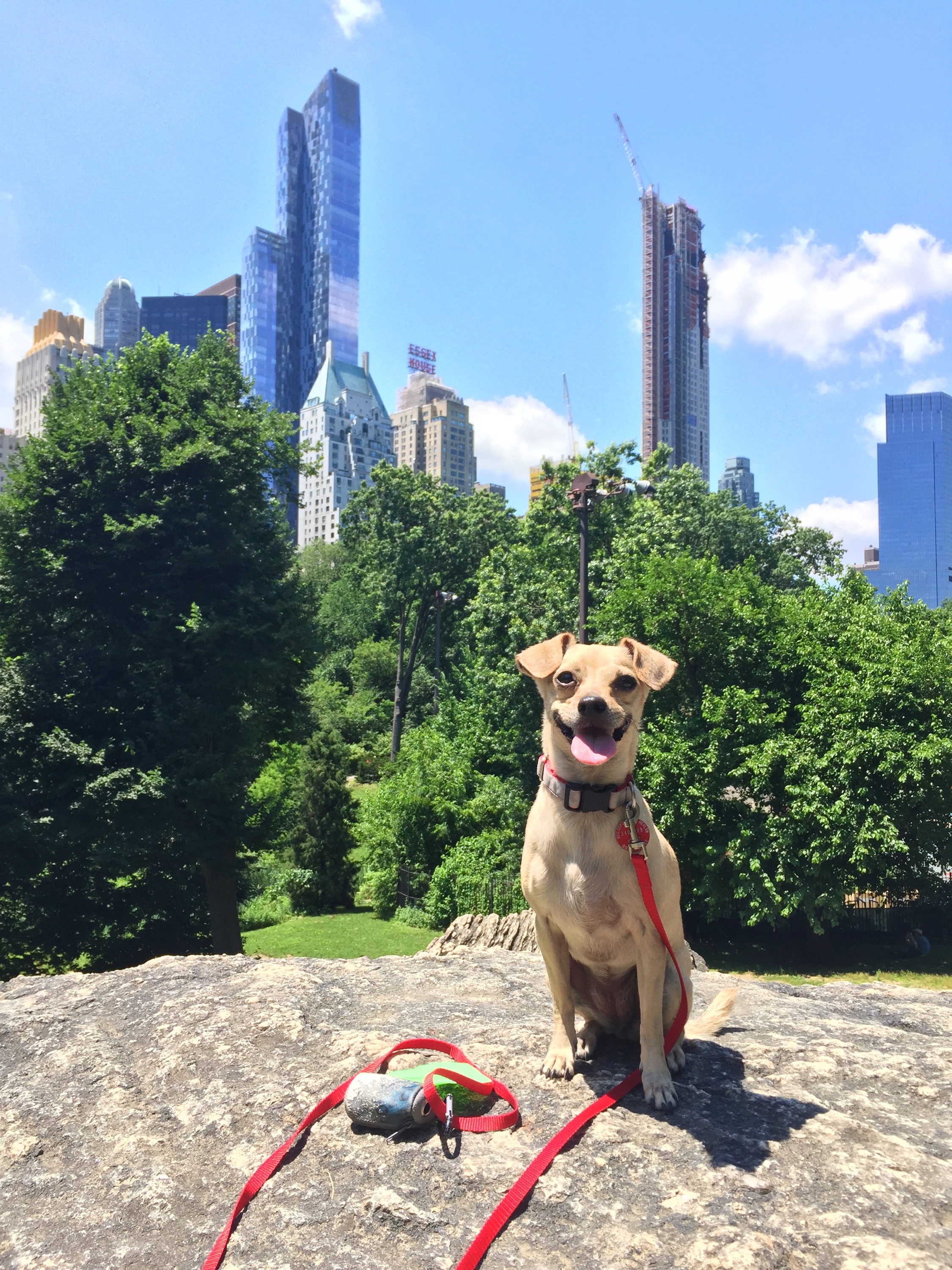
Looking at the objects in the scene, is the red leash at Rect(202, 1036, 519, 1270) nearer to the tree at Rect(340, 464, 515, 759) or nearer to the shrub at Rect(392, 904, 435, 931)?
the shrub at Rect(392, 904, 435, 931)

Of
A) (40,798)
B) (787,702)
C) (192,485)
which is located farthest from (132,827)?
(787,702)

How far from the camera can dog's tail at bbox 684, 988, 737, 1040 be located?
4.88 meters

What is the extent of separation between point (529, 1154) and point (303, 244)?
215 meters

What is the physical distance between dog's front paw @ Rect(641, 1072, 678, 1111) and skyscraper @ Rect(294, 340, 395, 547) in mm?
136991

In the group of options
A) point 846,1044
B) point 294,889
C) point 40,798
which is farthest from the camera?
point 294,889

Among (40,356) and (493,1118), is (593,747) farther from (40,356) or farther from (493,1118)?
(40,356)

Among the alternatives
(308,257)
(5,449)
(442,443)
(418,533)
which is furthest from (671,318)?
(418,533)

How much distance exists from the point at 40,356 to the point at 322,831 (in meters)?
183

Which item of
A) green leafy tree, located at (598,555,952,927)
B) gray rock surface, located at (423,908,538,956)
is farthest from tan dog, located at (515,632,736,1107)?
green leafy tree, located at (598,555,952,927)

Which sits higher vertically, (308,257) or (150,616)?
(308,257)

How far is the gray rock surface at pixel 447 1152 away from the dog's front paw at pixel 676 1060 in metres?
0.09

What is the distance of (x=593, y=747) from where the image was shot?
11.2 ft

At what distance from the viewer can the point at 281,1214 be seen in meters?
3.49

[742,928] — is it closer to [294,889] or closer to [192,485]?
[294,889]
